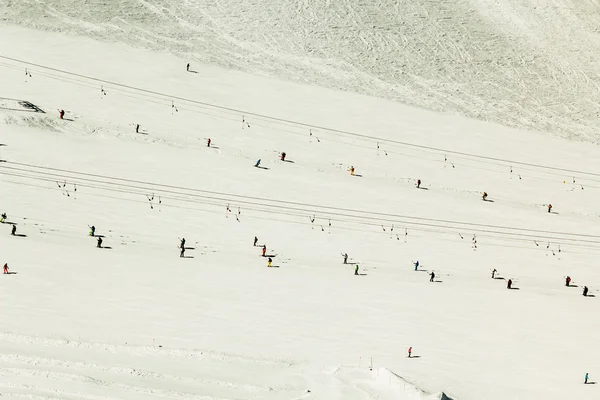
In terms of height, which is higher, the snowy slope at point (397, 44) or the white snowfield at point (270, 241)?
the snowy slope at point (397, 44)

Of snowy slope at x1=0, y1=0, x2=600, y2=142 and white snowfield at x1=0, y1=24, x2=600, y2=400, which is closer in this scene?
white snowfield at x1=0, y1=24, x2=600, y2=400

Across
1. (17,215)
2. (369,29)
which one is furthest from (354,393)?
(369,29)

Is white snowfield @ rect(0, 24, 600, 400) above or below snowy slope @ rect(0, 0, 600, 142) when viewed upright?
below

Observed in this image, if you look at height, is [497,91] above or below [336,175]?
above

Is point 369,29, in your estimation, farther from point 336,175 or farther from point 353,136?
point 336,175

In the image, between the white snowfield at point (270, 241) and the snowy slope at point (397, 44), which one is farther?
the snowy slope at point (397, 44)
